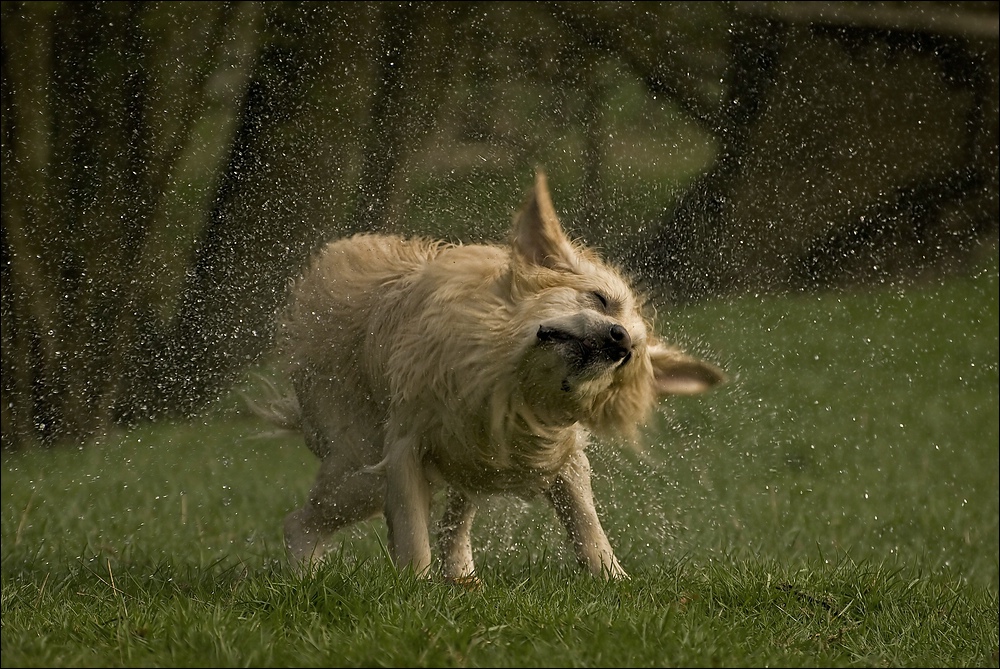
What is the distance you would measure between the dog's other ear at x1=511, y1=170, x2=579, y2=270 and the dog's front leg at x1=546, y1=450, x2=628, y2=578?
80 cm

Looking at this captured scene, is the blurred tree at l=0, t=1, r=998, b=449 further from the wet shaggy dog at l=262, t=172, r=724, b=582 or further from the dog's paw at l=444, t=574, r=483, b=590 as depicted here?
the dog's paw at l=444, t=574, r=483, b=590

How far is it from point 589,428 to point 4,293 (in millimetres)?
6332

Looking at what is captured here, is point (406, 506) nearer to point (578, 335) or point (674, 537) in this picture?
point (578, 335)

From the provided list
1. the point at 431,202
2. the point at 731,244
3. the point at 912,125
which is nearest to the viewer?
the point at 431,202

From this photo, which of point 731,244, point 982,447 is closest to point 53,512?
point 982,447

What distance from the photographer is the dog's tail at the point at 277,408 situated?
554 centimetres

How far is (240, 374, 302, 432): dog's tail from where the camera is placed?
18.2 ft

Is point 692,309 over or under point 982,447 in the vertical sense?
over

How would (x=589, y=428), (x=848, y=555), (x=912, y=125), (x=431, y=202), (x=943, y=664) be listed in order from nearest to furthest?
1. (x=943, y=664)
2. (x=589, y=428)
3. (x=848, y=555)
4. (x=431, y=202)
5. (x=912, y=125)

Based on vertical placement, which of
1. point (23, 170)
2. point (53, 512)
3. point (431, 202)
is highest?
point (431, 202)

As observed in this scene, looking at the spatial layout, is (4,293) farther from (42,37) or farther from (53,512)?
(53,512)

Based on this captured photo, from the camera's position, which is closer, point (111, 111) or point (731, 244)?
point (111, 111)

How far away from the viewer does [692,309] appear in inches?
317

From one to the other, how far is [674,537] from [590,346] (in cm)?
234
